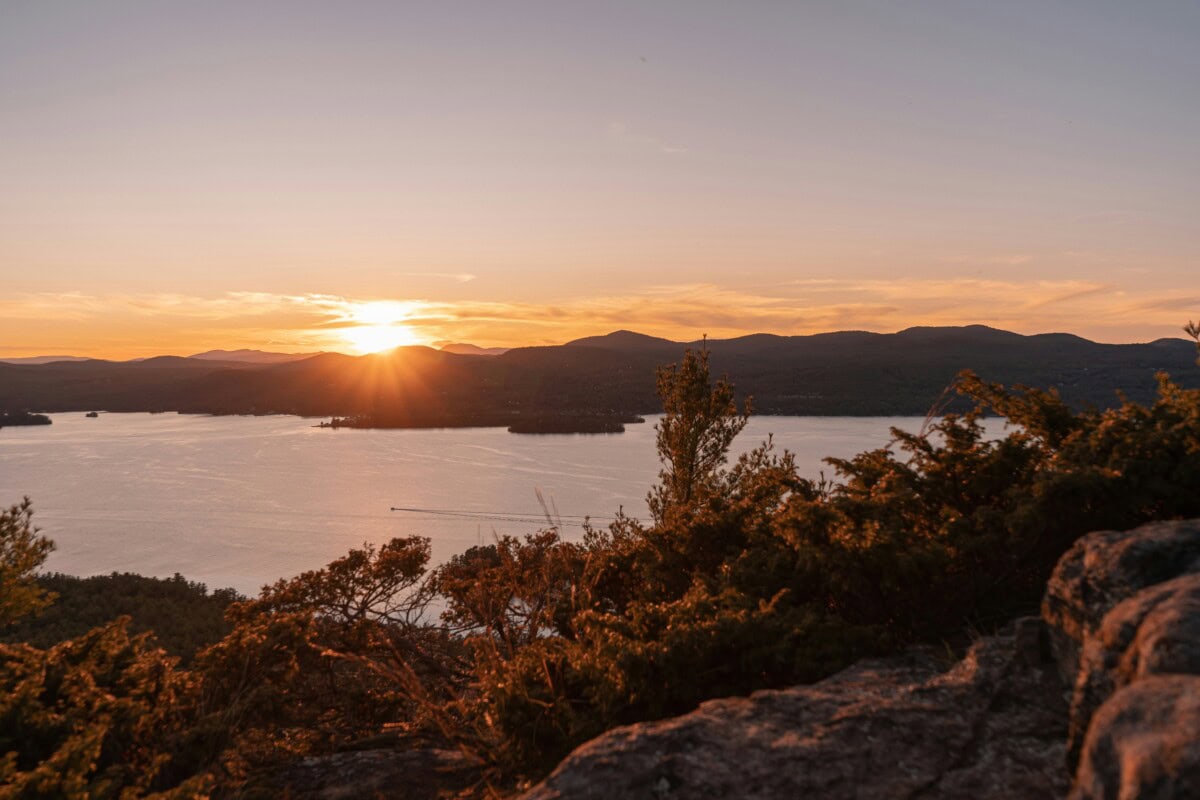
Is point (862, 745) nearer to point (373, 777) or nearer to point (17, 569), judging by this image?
point (373, 777)

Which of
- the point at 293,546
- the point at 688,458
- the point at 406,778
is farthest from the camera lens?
the point at 293,546

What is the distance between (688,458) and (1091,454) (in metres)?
11.5

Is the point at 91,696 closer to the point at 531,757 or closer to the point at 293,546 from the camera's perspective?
the point at 531,757

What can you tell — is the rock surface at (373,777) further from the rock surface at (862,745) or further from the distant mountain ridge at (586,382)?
the distant mountain ridge at (586,382)

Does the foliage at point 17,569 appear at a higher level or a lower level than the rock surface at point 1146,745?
lower

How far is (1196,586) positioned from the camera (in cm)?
288

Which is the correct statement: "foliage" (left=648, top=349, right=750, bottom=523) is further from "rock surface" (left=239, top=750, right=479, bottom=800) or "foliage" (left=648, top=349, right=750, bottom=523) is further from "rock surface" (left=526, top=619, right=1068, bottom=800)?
"rock surface" (left=526, top=619, right=1068, bottom=800)

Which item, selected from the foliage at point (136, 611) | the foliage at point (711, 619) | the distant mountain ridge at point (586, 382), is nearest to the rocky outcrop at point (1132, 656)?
the foliage at point (711, 619)

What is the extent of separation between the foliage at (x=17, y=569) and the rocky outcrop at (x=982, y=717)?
1569 centimetres

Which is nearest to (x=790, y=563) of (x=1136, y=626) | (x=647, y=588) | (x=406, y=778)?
(x=647, y=588)

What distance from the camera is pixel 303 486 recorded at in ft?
237

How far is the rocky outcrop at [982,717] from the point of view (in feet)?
8.83

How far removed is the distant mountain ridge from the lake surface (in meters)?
12.7

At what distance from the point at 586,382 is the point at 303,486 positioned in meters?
83.6
